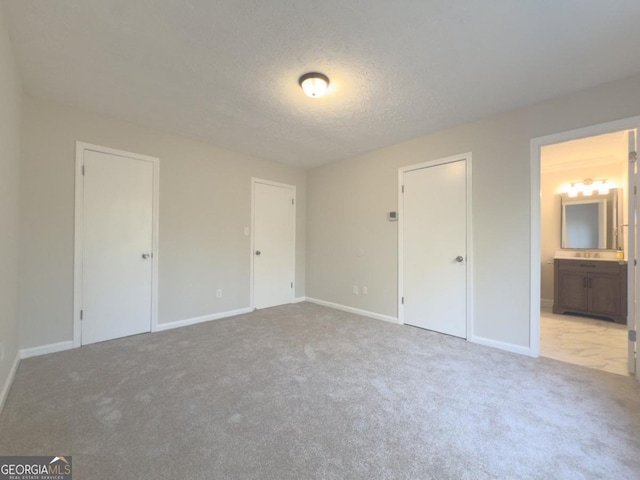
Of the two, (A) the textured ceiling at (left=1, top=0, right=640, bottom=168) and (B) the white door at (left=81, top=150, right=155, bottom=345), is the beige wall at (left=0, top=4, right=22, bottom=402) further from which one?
(B) the white door at (left=81, top=150, right=155, bottom=345)

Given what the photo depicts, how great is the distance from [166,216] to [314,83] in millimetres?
2377

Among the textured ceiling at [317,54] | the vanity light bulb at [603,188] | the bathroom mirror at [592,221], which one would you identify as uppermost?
the textured ceiling at [317,54]

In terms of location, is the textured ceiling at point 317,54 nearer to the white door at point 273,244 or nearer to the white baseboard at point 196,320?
the white door at point 273,244

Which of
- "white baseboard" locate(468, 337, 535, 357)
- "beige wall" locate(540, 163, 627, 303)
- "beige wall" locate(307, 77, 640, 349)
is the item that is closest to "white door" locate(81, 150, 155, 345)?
"beige wall" locate(307, 77, 640, 349)

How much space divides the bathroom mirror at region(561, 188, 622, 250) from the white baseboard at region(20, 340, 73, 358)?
6815 mm

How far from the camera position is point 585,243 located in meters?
4.33

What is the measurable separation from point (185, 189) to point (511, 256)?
12.5 feet

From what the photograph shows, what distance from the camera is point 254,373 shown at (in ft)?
7.39

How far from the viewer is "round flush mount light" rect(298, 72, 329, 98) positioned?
7.09 feet

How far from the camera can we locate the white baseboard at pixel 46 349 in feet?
8.14

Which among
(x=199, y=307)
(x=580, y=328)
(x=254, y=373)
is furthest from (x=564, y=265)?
(x=199, y=307)

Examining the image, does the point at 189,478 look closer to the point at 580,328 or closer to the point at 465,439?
the point at 465,439

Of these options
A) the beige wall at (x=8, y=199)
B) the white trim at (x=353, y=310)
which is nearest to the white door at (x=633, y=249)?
the white trim at (x=353, y=310)

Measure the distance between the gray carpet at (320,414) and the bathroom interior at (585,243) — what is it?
1265 millimetres
